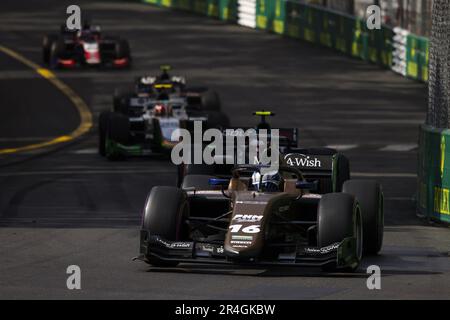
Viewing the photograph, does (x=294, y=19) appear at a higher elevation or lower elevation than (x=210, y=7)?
lower

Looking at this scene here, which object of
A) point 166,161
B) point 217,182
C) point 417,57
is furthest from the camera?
point 417,57

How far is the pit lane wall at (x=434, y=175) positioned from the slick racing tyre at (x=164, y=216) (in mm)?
5454

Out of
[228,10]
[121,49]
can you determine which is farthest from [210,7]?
[121,49]

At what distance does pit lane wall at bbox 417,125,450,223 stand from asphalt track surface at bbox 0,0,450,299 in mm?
301

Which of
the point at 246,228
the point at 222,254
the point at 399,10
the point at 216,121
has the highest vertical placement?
the point at 399,10

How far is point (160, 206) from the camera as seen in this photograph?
1777 cm

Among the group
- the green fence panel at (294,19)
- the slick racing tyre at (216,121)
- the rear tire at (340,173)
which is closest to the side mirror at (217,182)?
the rear tire at (340,173)

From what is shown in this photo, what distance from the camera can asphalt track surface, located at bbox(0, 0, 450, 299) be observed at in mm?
16625

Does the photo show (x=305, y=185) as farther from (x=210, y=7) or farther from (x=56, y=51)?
(x=210, y=7)

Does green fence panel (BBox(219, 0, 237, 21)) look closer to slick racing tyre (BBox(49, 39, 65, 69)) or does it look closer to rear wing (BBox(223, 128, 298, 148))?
slick racing tyre (BBox(49, 39, 65, 69))

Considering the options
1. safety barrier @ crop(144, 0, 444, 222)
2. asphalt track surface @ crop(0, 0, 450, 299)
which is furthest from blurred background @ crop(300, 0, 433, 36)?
asphalt track surface @ crop(0, 0, 450, 299)

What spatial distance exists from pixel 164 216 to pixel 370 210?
2.69 m

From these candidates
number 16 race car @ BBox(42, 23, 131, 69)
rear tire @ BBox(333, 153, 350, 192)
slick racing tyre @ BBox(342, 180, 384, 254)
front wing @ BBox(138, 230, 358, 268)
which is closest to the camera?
front wing @ BBox(138, 230, 358, 268)

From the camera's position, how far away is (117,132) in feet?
98.1
